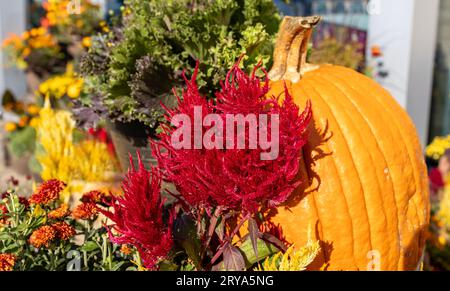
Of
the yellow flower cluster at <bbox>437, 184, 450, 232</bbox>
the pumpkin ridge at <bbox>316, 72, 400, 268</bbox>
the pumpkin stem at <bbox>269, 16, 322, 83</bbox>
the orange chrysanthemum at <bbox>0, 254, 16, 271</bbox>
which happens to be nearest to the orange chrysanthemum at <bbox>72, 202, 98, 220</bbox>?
the orange chrysanthemum at <bbox>0, 254, 16, 271</bbox>

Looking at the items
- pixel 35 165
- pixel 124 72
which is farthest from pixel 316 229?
pixel 35 165

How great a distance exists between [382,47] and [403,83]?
0.36 metres

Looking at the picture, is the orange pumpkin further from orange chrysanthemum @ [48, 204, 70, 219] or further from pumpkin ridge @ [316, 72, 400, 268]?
orange chrysanthemum @ [48, 204, 70, 219]

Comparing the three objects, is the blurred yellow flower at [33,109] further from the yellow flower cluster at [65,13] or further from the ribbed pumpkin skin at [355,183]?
A: the ribbed pumpkin skin at [355,183]

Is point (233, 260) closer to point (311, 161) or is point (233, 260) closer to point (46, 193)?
point (311, 161)

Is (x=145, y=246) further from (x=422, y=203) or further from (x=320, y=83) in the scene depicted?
(x=422, y=203)

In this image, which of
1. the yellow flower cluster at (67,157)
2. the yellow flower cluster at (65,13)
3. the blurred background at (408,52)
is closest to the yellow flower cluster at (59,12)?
the yellow flower cluster at (65,13)

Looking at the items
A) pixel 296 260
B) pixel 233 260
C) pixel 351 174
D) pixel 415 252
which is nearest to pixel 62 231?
pixel 233 260

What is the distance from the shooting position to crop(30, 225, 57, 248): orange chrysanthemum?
4.09 ft

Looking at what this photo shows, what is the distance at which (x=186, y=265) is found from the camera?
1.39 m

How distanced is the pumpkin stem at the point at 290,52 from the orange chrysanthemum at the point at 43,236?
825mm

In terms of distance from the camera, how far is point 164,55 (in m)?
1.69

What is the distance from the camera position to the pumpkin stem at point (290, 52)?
1.56 m

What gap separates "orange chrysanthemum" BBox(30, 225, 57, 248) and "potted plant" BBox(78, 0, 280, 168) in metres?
0.49
